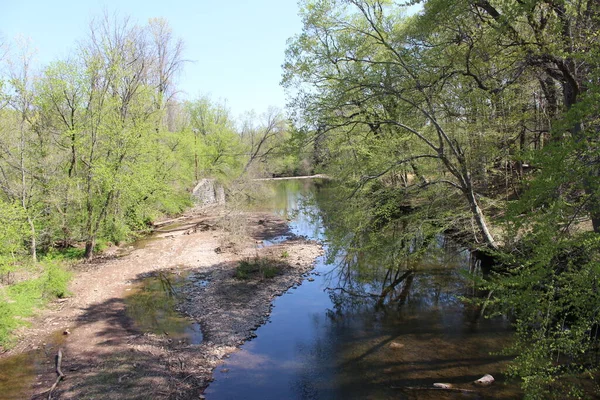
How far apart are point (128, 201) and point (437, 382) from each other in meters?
16.3

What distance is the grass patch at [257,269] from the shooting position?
1429 centimetres

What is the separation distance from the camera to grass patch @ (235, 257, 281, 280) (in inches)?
563

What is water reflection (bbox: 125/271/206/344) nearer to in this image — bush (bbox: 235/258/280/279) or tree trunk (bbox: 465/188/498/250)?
bush (bbox: 235/258/280/279)

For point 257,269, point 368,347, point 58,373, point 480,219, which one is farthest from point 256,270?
point 480,219

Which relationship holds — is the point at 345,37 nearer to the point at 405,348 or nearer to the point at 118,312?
the point at 405,348

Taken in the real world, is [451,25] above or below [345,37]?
below

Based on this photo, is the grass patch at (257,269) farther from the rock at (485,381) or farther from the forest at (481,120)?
the rock at (485,381)

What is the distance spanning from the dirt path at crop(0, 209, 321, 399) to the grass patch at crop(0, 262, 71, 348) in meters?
0.41

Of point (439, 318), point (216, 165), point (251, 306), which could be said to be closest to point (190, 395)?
point (251, 306)

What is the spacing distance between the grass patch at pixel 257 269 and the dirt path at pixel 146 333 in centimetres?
20

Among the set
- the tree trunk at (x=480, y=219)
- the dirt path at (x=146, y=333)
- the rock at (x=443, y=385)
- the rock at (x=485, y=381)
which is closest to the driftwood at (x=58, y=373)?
the dirt path at (x=146, y=333)

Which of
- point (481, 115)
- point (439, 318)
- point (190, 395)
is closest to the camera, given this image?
point (190, 395)

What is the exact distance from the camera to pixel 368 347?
907 centimetres

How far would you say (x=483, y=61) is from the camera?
951 centimetres
